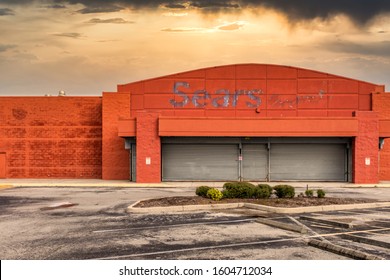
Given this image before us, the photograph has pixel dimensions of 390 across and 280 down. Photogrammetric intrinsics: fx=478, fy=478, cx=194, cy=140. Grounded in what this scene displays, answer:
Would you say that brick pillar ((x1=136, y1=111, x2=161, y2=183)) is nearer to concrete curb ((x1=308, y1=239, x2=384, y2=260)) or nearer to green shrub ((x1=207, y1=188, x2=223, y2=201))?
green shrub ((x1=207, y1=188, x2=223, y2=201))

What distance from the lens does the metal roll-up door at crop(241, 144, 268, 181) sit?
3797 cm

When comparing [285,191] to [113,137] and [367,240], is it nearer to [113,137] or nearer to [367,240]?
[367,240]

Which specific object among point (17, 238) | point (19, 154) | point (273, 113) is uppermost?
point (273, 113)

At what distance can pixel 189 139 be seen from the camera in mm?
37719

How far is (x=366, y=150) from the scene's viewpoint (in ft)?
120

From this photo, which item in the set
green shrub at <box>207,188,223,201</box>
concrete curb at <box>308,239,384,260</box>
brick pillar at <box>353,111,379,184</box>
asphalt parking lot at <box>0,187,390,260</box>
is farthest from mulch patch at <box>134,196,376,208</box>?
brick pillar at <box>353,111,379,184</box>

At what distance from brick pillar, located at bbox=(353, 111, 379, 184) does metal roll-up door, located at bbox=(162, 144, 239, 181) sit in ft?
30.2

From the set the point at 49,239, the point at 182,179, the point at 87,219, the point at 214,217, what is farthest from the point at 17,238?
the point at 182,179

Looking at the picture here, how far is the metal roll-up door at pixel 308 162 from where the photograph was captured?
37.8 metres

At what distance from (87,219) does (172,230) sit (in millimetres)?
4353

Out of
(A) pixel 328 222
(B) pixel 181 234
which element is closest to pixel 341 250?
(A) pixel 328 222

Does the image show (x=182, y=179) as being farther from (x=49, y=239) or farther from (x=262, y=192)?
(x=49, y=239)

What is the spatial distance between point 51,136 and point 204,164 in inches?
524
